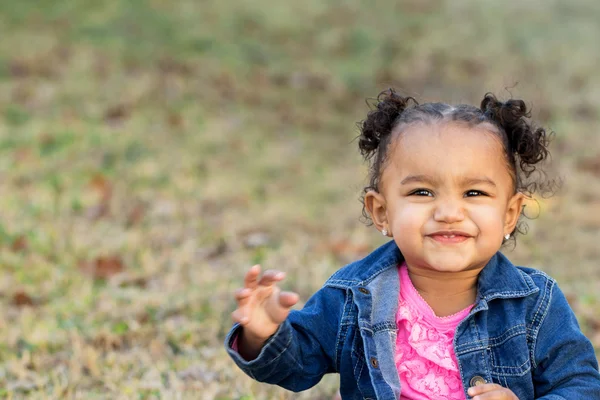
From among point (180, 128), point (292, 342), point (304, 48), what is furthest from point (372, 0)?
point (292, 342)

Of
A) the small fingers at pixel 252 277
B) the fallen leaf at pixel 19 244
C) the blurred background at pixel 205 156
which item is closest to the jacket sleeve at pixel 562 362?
the small fingers at pixel 252 277

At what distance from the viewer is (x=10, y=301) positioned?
5004 mm

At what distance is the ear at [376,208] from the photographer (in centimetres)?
282

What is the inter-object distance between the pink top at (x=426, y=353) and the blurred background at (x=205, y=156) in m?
1.09

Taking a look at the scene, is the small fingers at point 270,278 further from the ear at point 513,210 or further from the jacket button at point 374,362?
the ear at point 513,210

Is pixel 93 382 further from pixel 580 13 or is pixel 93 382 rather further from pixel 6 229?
pixel 580 13

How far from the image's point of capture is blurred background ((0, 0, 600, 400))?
4.46 m

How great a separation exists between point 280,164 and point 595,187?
2.95 meters

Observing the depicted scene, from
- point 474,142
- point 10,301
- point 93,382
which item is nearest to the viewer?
point 474,142

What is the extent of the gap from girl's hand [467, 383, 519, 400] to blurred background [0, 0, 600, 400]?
137 cm

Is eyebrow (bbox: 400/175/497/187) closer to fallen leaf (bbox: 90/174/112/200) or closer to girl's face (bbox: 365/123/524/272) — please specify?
girl's face (bbox: 365/123/524/272)

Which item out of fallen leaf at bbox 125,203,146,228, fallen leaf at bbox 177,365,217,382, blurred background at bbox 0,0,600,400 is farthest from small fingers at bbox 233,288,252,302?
fallen leaf at bbox 125,203,146,228

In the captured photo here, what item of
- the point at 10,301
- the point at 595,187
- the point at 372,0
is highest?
the point at 372,0

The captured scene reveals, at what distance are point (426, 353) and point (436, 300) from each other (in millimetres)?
176
